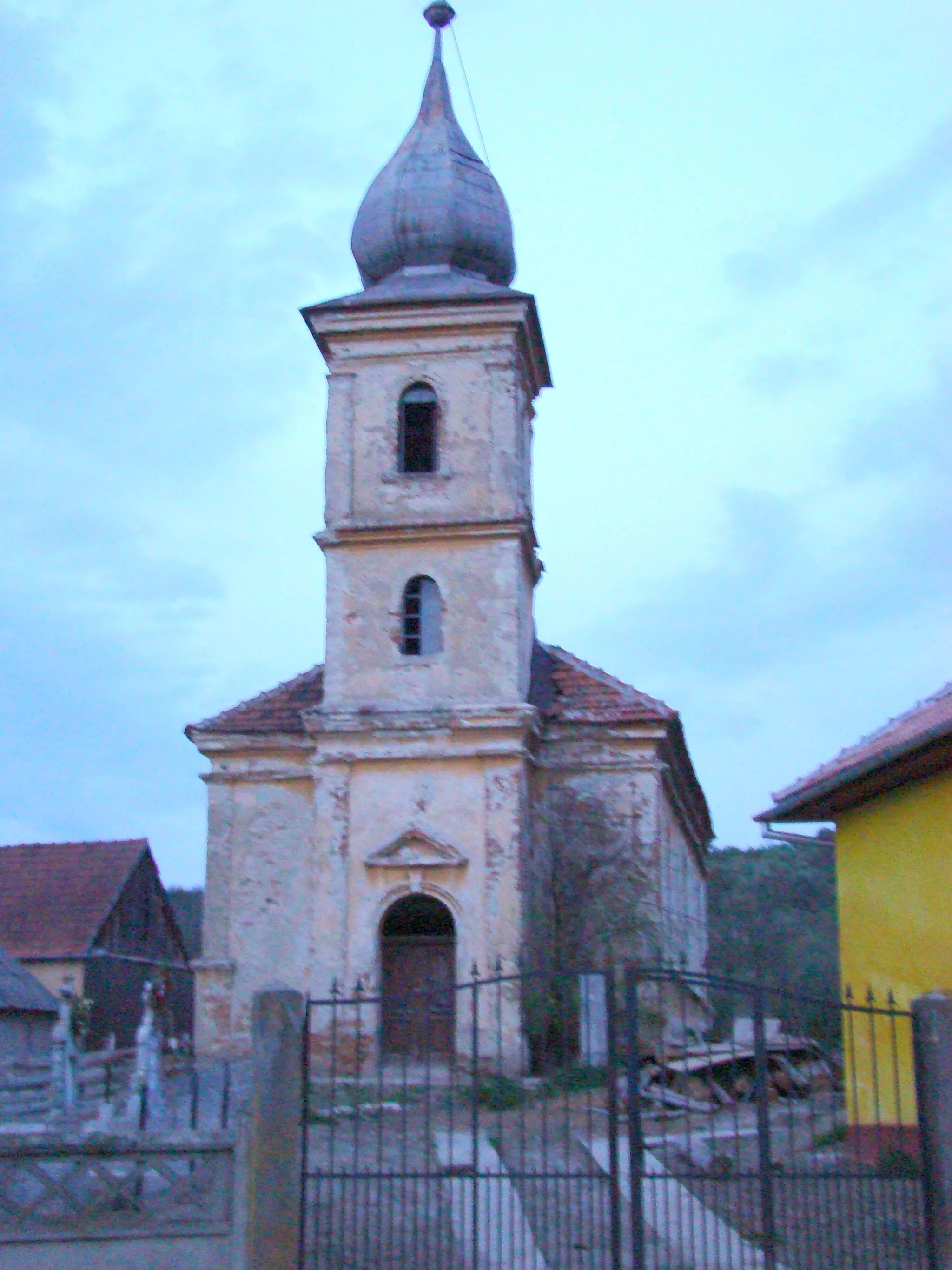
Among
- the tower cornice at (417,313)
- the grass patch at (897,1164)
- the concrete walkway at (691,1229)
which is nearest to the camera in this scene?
the concrete walkway at (691,1229)

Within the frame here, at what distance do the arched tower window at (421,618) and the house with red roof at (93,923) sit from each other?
12.9 meters

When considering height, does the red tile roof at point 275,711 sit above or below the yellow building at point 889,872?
above

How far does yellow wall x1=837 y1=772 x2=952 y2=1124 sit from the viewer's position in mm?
12602

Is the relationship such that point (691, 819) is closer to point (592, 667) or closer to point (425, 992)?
point (592, 667)

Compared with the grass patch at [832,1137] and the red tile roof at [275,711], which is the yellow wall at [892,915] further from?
the red tile roof at [275,711]

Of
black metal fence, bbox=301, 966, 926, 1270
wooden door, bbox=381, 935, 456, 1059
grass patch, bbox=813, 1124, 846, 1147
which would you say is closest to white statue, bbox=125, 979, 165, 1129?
black metal fence, bbox=301, 966, 926, 1270

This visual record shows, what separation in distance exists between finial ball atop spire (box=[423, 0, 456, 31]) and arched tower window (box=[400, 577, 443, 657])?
11.9 m

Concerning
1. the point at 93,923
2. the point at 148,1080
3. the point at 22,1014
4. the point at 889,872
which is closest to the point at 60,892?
the point at 93,923

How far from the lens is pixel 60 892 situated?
3562 centimetres

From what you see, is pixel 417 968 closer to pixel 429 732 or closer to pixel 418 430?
pixel 429 732

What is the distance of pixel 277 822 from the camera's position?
24.6 meters

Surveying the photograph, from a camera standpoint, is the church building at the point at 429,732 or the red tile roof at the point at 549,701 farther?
the red tile roof at the point at 549,701

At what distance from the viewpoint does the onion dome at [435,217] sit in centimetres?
2578

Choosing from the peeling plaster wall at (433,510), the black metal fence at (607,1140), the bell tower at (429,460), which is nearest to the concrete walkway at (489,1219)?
the black metal fence at (607,1140)
